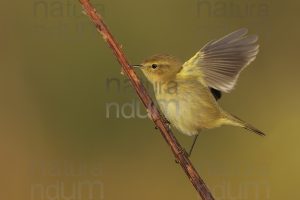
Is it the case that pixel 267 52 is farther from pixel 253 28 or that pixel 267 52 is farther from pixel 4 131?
pixel 4 131

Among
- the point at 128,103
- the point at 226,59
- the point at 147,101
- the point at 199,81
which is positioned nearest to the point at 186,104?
the point at 199,81

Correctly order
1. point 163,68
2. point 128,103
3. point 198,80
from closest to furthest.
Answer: point 198,80 → point 163,68 → point 128,103

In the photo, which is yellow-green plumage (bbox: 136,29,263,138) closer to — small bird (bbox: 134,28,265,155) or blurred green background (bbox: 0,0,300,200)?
small bird (bbox: 134,28,265,155)

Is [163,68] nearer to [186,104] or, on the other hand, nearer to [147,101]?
[186,104]

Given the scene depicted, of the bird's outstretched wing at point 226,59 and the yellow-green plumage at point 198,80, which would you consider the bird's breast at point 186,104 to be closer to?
the yellow-green plumage at point 198,80

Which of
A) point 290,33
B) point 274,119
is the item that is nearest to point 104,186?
point 274,119

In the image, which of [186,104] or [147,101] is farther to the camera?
[186,104]

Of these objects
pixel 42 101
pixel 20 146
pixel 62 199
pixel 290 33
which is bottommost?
pixel 62 199
